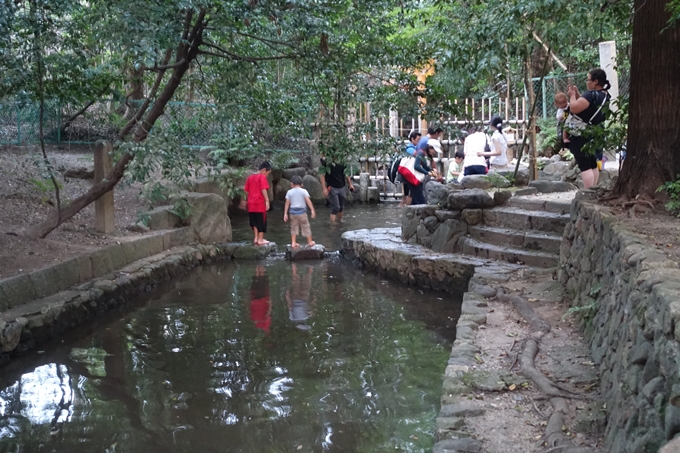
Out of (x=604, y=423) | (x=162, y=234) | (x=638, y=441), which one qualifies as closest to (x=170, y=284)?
(x=162, y=234)

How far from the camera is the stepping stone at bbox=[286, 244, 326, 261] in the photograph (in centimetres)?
1280

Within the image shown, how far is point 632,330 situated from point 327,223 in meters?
13.8

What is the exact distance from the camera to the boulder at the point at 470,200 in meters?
10.6

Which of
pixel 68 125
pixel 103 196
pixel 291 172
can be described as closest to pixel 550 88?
pixel 291 172

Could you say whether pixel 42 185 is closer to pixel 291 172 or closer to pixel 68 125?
pixel 68 125

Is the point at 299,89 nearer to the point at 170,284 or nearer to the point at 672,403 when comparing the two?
the point at 170,284

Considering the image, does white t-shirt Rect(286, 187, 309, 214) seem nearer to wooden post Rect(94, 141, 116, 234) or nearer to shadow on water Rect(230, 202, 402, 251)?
shadow on water Rect(230, 202, 402, 251)

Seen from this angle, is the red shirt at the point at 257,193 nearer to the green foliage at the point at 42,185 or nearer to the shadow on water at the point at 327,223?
the shadow on water at the point at 327,223

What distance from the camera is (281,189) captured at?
21438 mm

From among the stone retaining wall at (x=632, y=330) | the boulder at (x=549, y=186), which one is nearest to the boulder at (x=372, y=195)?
the boulder at (x=549, y=186)

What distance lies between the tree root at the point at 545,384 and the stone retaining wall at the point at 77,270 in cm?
549

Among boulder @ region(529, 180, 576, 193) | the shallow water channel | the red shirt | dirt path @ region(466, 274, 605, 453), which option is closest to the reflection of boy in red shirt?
the shallow water channel

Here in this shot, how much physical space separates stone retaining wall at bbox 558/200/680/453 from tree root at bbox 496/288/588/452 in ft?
0.82

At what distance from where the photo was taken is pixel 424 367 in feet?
22.4
